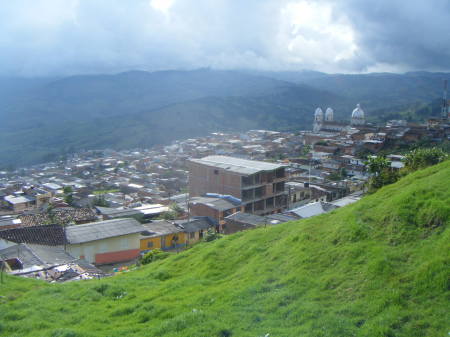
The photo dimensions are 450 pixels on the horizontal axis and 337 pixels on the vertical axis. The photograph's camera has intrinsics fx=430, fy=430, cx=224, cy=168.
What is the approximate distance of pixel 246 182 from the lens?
1286 inches

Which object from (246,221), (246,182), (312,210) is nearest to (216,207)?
(246,182)

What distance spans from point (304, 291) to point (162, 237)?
20.3m

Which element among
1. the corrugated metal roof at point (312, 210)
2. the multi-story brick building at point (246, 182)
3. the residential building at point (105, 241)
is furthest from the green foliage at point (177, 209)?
the corrugated metal roof at point (312, 210)

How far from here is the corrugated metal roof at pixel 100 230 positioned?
23.0 m

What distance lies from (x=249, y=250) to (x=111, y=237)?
15.0 m

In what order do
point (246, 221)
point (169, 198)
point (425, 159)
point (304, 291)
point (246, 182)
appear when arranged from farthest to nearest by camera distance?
point (169, 198) → point (246, 182) → point (246, 221) → point (425, 159) → point (304, 291)

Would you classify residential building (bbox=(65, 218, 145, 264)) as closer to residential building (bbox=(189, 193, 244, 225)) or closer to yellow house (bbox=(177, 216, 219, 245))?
yellow house (bbox=(177, 216, 219, 245))

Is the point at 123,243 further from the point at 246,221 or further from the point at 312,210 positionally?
the point at 312,210

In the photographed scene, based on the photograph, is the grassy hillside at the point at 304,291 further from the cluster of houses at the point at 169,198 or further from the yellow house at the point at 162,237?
the yellow house at the point at 162,237

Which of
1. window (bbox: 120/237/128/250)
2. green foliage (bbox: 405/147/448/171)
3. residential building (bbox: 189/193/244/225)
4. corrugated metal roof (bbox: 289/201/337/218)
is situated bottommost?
window (bbox: 120/237/128/250)

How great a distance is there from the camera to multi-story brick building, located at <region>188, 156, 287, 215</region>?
32.8 metres

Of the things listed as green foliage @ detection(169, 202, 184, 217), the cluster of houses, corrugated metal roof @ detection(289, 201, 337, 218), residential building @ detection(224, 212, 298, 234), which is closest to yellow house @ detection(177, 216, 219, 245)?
the cluster of houses

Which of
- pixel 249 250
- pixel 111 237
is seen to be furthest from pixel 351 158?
pixel 249 250

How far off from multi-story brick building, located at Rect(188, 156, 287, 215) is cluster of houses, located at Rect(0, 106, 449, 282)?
8cm
